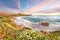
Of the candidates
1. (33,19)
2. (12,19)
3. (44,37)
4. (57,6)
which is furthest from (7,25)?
(57,6)

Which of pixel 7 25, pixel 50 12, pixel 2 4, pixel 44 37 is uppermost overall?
pixel 2 4

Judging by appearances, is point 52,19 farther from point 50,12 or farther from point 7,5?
point 7,5

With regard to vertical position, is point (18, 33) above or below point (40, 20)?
below

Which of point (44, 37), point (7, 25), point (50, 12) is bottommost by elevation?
point (44, 37)

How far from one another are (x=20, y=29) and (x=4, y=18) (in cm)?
33

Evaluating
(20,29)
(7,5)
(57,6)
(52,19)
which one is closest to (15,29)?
(20,29)

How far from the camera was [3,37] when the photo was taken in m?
2.19

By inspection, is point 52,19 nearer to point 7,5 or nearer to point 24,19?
point 24,19

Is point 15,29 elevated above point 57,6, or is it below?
below

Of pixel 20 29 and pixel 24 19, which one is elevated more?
pixel 24 19

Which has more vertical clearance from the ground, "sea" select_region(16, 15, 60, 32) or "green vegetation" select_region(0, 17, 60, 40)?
"sea" select_region(16, 15, 60, 32)

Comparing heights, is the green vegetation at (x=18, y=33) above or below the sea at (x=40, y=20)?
below

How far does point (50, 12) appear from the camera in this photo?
2270mm

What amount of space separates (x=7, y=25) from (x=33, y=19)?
0.44m
